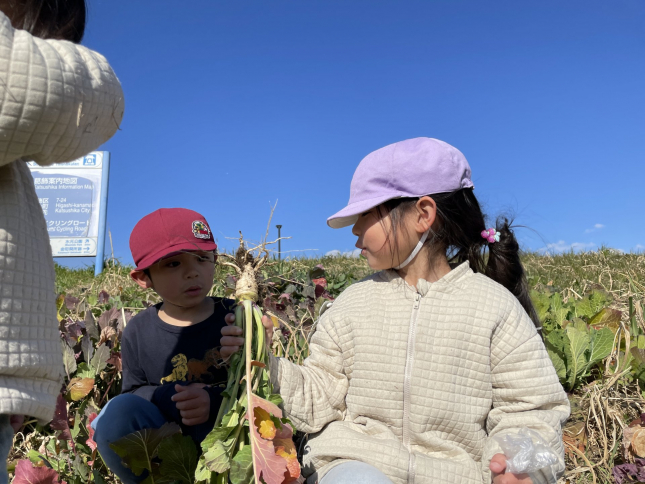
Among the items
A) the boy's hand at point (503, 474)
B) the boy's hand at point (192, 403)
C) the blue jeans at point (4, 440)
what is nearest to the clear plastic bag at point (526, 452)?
the boy's hand at point (503, 474)

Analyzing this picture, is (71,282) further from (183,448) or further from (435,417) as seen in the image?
(435,417)

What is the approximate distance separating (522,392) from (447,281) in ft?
1.47

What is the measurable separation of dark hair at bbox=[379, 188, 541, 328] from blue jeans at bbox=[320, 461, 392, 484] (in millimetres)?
751

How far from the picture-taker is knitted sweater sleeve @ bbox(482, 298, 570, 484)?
5.70 feet

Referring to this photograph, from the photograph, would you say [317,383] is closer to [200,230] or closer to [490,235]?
[200,230]

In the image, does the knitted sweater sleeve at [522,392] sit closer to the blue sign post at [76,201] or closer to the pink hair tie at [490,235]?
the pink hair tie at [490,235]

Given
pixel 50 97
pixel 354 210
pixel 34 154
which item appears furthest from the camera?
pixel 354 210

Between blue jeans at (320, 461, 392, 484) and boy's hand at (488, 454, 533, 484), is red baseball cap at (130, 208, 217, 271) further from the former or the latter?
boy's hand at (488, 454, 533, 484)

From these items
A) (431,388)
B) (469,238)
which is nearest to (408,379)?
(431,388)

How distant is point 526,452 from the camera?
1652 mm

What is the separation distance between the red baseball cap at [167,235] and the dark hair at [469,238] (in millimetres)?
744

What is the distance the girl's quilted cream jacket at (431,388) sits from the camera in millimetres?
1763

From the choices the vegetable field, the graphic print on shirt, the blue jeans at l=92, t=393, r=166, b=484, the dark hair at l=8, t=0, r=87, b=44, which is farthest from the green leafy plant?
the dark hair at l=8, t=0, r=87, b=44

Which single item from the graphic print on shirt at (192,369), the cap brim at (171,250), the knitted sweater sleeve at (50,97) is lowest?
the graphic print on shirt at (192,369)
